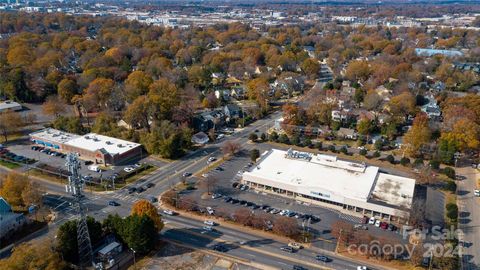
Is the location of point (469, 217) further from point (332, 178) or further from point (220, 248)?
point (220, 248)

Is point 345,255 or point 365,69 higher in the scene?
point 365,69

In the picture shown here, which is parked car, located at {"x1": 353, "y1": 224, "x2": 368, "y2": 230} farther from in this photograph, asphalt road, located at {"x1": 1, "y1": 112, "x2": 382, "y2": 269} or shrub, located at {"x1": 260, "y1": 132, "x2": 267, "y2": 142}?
shrub, located at {"x1": 260, "y1": 132, "x2": 267, "y2": 142}

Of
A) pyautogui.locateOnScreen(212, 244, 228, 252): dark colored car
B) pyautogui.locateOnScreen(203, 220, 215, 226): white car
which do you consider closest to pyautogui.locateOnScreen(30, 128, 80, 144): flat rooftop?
pyautogui.locateOnScreen(203, 220, 215, 226): white car

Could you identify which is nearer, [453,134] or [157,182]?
[157,182]

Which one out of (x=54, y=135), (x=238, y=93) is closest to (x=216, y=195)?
(x=54, y=135)

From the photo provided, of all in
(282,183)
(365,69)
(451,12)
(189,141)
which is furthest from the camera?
(451,12)

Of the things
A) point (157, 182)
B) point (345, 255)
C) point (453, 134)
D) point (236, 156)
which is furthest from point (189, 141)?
point (453, 134)

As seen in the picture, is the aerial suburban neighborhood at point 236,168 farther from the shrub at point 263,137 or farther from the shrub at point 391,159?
the shrub at point 263,137

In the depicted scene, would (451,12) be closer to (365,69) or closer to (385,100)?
(365,69)

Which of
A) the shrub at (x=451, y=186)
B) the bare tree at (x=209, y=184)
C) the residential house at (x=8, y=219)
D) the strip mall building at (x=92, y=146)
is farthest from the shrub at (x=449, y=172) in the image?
the residential house at (x=8, y=219)
